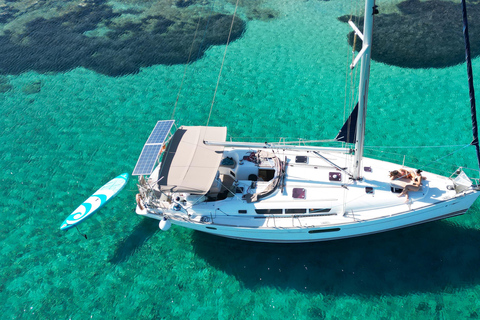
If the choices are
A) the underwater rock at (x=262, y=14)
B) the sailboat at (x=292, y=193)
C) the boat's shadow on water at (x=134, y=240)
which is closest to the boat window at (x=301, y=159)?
the sailboat at (x=292, y=193)

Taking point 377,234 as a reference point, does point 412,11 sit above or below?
above

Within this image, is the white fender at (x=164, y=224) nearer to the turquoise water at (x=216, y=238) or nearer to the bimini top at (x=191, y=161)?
the bimini top at (x=191, y=161)

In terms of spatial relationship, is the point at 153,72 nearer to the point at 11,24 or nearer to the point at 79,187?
the point at 79,187

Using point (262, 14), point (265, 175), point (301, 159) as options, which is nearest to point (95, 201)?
point (265, 175)

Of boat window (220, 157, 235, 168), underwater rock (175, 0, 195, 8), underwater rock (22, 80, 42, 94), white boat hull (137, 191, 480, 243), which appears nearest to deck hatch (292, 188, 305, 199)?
white boat hull (137, 191, 480, 243)

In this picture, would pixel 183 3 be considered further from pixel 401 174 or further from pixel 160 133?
Result: pixel 401 174

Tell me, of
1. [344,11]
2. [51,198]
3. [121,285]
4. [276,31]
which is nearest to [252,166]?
[121,285]

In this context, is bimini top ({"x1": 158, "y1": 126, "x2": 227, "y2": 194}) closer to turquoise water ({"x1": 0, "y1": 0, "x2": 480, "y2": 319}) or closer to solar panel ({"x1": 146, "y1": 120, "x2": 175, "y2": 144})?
solar panel ({"x1": 146, "y1": 120, "x2": 175, "y2": 144})
